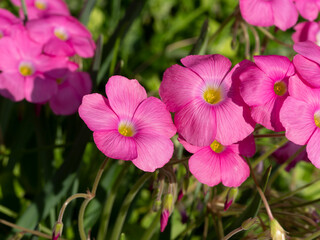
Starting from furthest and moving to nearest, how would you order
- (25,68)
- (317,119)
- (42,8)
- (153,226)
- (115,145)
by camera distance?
(42,8), (25,68), (153,226), (317,119), (115,145)

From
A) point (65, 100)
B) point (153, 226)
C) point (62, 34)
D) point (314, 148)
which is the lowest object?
point (153, 226)

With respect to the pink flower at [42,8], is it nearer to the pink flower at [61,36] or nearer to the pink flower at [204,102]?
the pink flower at [61,36]

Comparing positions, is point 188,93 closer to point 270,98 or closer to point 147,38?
point 270,98

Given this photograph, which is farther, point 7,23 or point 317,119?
point 7,23

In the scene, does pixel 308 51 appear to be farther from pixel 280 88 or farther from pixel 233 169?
pixel 233 169

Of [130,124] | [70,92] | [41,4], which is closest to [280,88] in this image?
[130,124]

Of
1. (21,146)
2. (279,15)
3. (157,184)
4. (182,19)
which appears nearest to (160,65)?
(182,19)
